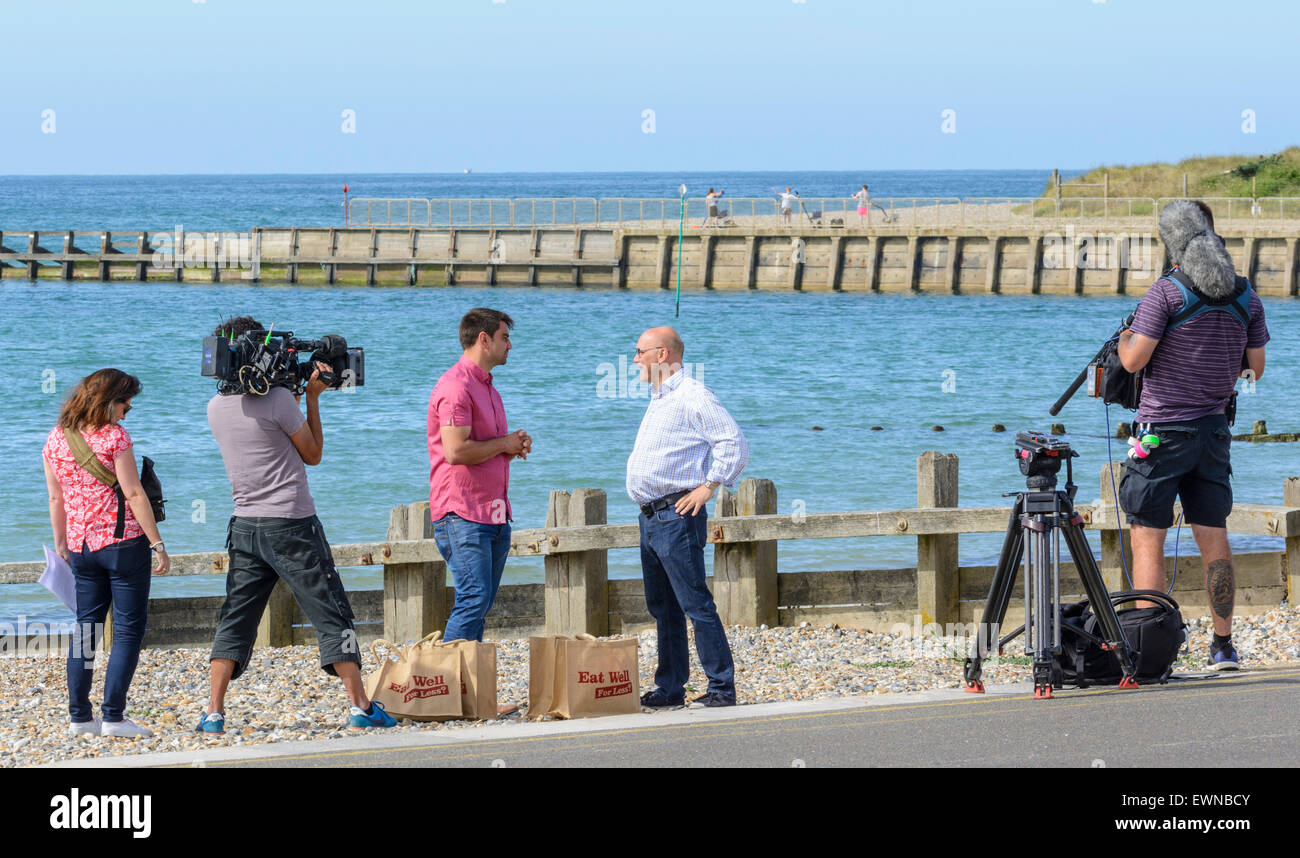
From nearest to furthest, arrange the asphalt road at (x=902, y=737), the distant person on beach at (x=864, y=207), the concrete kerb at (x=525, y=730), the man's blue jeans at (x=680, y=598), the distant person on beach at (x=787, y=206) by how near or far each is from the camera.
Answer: the asphalt road at (x=902, y=737)
the concrete kerb at (x=525, y=730)
the man's blue jeans at (x=680, y=598)
the distant person on beach at (x=787, y=206)
the distant person on beach at (x=864, y=207)

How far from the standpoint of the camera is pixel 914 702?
6.85 meters

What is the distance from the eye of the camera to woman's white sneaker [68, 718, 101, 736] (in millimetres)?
7031

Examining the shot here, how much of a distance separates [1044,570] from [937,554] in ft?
8.46

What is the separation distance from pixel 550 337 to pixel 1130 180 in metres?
34.7

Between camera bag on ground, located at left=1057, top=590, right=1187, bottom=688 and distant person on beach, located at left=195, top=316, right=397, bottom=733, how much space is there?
2942 mm

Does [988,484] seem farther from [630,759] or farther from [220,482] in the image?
[630,759]

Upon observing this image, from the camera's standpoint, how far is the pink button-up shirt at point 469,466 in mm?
7223

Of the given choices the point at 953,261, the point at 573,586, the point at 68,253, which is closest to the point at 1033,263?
the point at 953,261

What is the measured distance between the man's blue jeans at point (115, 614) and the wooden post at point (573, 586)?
8.70 ft

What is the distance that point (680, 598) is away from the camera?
7145 mm

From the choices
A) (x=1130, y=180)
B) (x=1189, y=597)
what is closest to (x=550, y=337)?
(x=1130, y=180)

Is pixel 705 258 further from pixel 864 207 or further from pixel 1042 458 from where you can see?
pixel 1042 458

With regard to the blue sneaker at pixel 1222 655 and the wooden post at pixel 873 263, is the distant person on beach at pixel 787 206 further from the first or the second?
the blue sneaker at pixel 1222 655

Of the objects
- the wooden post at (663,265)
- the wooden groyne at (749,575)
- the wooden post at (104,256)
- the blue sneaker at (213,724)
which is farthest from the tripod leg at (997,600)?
the wooden post at (104,256)
